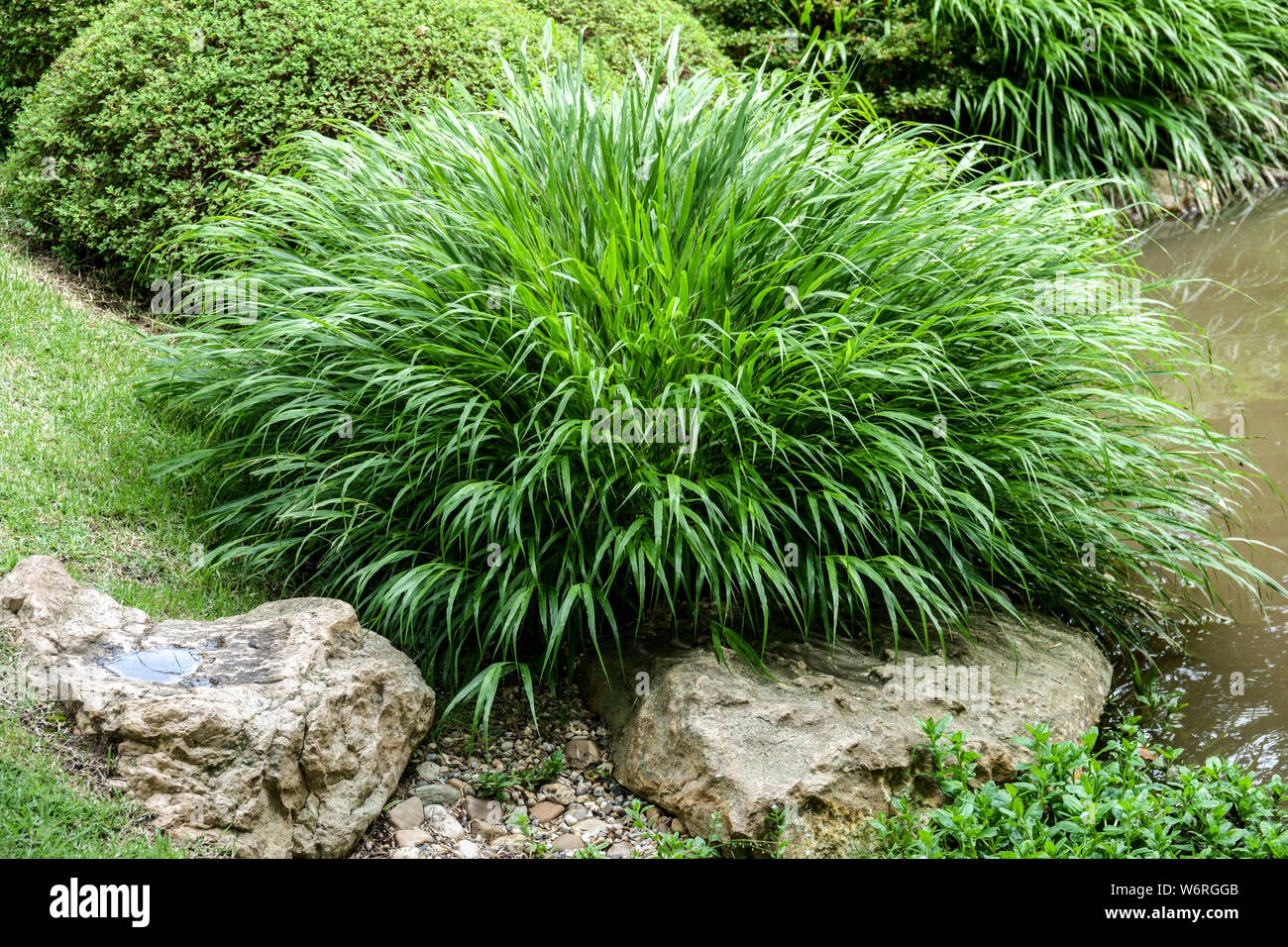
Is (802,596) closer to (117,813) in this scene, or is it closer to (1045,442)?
(1045,442)

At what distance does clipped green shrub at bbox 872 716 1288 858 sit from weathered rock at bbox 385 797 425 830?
1137mm

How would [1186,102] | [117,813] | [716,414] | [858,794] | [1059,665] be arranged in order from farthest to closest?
[1186,102] < [1059,665] < [716,414] < [858,794] < [117,813]

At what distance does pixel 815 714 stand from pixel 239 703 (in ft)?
4.60

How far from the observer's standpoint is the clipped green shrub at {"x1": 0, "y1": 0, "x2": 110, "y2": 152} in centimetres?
600

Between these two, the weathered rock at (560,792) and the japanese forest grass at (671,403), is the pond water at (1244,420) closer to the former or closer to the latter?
the japanese forest grass at (671,403)

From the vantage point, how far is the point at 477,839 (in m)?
2.75

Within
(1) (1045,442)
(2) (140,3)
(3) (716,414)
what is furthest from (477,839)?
(2) (140,3)

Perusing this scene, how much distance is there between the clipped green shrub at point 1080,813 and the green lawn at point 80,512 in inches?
70.5

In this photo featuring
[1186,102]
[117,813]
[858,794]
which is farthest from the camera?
[1186,102]

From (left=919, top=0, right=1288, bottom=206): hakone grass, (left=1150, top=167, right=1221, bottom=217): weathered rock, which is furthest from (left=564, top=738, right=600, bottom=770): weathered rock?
(left=1150, top=167, right=1221, bottom=217): weathered rock

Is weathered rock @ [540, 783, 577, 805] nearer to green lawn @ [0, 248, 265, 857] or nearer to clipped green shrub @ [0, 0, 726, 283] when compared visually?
green lawn @ [0, 248, 265, 857]

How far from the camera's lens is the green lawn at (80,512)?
7.55 feet

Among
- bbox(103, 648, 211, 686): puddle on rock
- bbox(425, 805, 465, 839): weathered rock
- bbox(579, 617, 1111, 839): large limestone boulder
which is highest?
bbox(103, 648, 211, 686): puddle on rock

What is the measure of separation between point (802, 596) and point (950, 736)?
20.9 inches
